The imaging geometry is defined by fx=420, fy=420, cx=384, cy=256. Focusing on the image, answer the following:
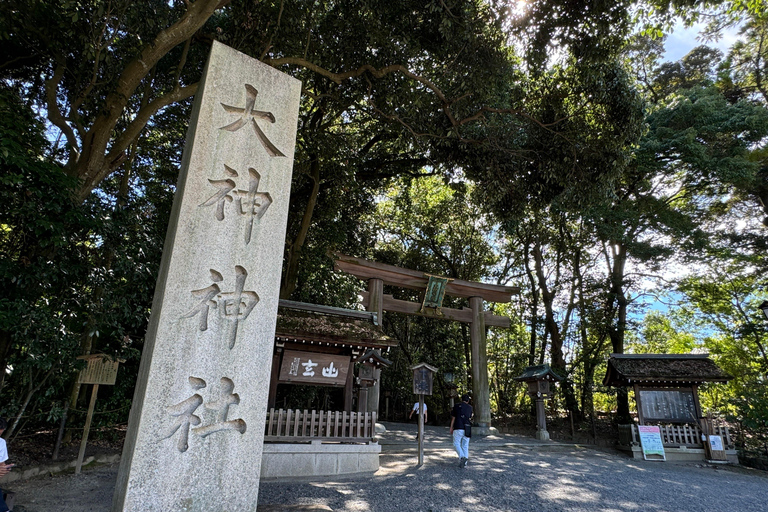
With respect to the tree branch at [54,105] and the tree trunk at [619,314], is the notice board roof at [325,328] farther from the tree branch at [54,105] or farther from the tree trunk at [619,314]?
the tree trunk at [619,314]

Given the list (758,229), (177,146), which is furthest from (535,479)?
(758,229)

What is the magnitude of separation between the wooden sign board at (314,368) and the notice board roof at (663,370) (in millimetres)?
7809

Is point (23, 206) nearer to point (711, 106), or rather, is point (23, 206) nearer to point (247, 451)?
point (247, 451)

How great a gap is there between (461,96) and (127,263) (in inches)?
223

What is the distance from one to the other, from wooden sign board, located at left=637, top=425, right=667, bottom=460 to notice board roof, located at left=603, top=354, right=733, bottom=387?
1286 mm

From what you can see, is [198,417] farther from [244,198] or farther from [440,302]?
[440,302]

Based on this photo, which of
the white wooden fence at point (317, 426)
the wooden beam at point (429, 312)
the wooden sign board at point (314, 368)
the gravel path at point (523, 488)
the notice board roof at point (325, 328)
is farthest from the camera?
the wooden beam at point (429, 312)

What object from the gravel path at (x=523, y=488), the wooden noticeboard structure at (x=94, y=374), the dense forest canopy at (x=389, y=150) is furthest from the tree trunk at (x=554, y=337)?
the wooden noticeboard structure at (x=94, y=374)

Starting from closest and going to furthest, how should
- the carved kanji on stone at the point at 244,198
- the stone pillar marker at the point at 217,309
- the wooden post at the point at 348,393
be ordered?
the stone pillar marker at the point at 217,309, the carved kanji on stone at the point at 244,198, the wooden post at the point at 348,393

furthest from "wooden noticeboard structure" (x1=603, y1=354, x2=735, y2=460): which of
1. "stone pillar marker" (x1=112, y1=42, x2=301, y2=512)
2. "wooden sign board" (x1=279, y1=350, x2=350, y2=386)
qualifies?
"stone pillar marker" (x1=112, y1=42, x2=301, y2=512)

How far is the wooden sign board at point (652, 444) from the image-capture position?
1032 cm

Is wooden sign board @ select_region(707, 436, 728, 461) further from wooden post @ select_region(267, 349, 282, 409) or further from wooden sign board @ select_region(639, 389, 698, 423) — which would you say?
wooden post @ select_region(267, 349, 282, 409)

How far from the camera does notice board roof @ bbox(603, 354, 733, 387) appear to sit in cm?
1095

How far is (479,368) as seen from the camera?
41.2ft
